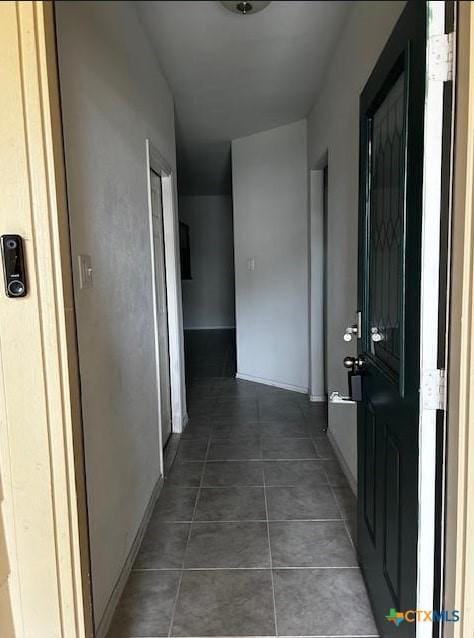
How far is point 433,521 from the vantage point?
1.08m

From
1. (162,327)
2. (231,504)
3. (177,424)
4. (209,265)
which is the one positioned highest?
(209,265)

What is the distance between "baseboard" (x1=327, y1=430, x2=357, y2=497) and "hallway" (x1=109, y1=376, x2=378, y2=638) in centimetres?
5

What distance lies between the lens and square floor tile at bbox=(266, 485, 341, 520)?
89.4 inches

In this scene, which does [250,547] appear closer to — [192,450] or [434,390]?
[192,450]

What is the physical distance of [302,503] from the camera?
2.38 m

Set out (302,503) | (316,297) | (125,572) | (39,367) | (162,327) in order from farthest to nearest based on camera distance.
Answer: (316,297)
(162,327)
(302,503)
(125,572)
(39,367)

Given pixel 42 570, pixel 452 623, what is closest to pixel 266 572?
pixel 452 623

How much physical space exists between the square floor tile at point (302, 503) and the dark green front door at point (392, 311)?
1.83 feet

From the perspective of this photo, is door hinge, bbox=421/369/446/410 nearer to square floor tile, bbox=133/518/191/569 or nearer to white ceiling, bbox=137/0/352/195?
white ceiling, bbox=137/0/352/195

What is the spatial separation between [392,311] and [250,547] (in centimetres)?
135

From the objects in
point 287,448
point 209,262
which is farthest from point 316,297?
point 209,262

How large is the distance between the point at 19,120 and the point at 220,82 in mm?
536

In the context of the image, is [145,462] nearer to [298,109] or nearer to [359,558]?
[359,558]

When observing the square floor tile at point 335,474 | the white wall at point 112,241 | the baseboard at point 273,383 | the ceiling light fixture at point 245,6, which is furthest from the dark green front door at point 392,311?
the baseboard at point 273,383
